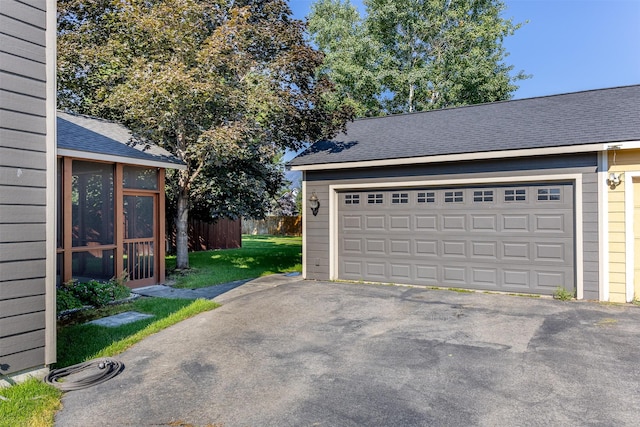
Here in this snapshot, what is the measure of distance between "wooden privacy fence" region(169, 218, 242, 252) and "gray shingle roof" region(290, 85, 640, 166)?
28.7ft

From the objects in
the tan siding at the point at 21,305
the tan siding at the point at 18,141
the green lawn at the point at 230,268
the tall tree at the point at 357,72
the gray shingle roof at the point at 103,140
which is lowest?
the green lawn at the point at 230,268

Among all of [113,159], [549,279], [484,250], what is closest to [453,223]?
[484,250]

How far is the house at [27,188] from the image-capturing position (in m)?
3.62

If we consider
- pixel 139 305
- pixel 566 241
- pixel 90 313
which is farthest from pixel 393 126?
pixel 90 313

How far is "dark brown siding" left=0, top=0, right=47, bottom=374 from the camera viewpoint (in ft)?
11.9

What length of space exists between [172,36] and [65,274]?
5154 mm

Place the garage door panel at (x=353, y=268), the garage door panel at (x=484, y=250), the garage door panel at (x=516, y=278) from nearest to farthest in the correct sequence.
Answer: the garage door panel at (x=516, y=278)
the garage door panel at (x=484, y=250)
the garage door panel at (x=353, y=268)

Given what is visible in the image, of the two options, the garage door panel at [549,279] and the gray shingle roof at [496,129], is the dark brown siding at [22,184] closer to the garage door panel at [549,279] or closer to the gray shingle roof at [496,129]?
the gray shingle roof at [496,129]

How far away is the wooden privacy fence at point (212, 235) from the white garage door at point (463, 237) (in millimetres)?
9225

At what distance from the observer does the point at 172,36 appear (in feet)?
27.8

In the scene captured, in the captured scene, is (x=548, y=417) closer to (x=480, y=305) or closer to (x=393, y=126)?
(x=480, y=305)

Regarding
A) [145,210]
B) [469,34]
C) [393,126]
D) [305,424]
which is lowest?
[305,424]

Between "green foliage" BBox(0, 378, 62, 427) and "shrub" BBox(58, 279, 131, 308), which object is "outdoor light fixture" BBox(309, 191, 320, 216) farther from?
"green foliage" BBox(0, 378, 62, 427)

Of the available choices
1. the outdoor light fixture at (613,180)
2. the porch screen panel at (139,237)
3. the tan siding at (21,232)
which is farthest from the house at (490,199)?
the tan siding at (21,232)
